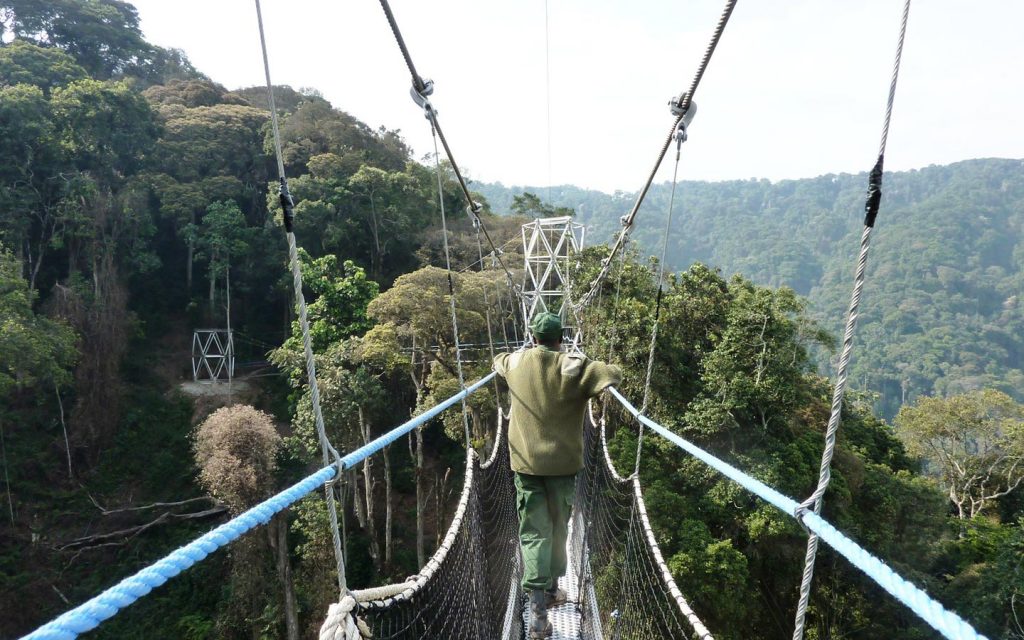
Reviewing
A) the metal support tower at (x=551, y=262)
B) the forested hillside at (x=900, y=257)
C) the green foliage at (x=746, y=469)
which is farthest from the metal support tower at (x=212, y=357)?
the forested hillside at (x=900, y=257)

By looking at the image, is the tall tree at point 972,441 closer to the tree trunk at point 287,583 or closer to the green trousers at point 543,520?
the tree trunk at point 287,583

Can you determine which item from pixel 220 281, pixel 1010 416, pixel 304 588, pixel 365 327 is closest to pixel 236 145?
pixel 220 281

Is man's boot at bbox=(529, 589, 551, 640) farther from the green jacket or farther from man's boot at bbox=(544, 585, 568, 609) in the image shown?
the green jacket

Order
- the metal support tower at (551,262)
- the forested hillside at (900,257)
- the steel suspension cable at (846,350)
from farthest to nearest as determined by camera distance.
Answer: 1. the forested hillside at (900,257)
2. the metal support tower at (551,262)
3. the steel suspension cable at (846,350)

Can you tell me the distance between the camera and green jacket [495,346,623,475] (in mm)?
1584

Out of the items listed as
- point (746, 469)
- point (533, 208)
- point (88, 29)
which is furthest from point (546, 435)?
point (88, 29)

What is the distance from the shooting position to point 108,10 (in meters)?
14.2

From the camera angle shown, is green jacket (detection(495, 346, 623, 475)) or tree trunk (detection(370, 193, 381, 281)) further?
tree trunk (detection(370, 193, 381, 281))

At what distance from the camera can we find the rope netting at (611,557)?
1.82 m

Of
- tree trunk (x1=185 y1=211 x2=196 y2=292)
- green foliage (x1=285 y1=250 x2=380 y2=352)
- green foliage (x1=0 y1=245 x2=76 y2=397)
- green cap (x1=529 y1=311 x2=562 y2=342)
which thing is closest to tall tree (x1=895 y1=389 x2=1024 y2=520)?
green foliage (x1=285 y1=250 x2=380 y2=352)

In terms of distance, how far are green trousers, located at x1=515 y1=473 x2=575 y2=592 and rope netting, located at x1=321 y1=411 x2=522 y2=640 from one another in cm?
20

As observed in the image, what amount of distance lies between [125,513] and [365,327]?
390cm

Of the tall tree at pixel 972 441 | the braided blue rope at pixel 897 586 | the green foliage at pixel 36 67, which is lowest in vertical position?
the tall tree at pixel 972 441

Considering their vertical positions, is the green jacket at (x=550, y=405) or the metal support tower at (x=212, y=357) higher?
the green jacket at (x=550, y=405)
